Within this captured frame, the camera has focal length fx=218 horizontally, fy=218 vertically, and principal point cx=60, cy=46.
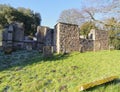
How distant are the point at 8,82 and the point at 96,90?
11.3 ft

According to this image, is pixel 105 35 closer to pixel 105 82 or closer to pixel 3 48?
pixel 3 48

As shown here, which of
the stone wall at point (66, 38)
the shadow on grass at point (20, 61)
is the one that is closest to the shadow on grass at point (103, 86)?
the shadow on grass at point (20, 61)

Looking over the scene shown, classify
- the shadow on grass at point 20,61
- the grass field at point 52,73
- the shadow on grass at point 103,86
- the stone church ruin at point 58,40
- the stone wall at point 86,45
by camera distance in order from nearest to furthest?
the shadow on grass at point 103,86 < the grass field at point 52,73 < the shadow on grass at point 20,61 < the stone church ruin at point 58,40 < the stone wall at point 86,45

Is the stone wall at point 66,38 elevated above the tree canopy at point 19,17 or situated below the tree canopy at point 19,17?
below

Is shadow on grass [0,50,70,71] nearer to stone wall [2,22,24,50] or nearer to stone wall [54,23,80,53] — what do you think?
stone wall [54,23,80,53]

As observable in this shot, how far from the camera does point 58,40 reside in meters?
Result: 14.2

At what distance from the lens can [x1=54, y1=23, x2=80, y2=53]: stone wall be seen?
46.5 ft

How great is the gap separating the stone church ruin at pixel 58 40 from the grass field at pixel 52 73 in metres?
1.80

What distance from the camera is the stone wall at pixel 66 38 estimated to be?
14.2 metres

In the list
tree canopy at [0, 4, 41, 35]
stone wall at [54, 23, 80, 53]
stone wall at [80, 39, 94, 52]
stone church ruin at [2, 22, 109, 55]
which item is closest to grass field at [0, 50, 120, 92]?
stone wall at [54, 23, 80, 53]

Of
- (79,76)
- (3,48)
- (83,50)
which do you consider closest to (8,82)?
(79,76)

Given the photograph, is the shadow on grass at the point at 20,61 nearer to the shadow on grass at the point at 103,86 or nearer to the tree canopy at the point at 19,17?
the shadow on grass at the point at 103,86

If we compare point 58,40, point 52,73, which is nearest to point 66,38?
point 58,40

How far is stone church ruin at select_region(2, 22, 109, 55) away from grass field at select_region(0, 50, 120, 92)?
180cm
